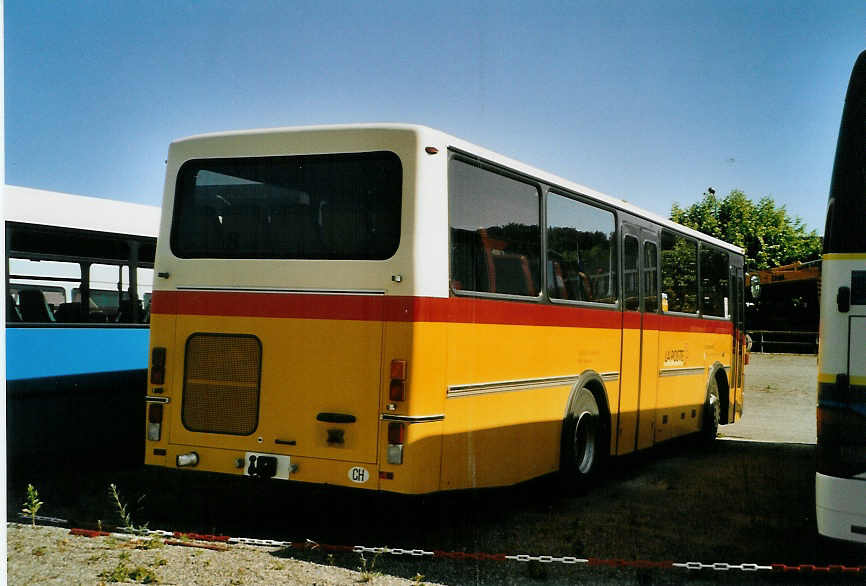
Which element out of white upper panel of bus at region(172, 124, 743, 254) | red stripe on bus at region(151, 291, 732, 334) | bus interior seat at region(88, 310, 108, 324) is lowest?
bus interior seat at region(88, 310, 108, 324)

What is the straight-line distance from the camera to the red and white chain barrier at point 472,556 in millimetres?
6461

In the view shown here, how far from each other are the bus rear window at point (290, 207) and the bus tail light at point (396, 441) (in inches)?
49.4

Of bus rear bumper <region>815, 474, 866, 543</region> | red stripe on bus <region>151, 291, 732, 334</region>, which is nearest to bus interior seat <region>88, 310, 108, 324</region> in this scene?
red stripe on bus <region>151, 291, 732, 334</region>

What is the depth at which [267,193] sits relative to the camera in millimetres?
7746

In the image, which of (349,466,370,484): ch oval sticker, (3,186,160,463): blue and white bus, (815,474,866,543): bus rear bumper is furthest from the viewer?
(3,186,160,463): blue and white bus

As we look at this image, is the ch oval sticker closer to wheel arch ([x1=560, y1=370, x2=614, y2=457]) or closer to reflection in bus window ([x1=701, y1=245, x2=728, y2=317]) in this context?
wheel arch ([x1=560, y1=370, x2=614, y2=457])

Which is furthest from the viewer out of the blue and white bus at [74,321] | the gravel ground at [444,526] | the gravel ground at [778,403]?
the gravel ground at [778,403]

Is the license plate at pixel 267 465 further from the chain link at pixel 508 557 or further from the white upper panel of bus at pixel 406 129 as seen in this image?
the white upper panel of bus at pixel 406 129

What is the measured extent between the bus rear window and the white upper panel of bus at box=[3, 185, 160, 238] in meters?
2.15

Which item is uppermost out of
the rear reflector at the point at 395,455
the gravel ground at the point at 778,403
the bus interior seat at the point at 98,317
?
the bus interior seat at the point at 98,317

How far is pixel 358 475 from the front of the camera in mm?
7125

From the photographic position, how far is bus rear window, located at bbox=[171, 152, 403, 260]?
7270mm

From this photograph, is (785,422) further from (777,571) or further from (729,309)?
(777,571)

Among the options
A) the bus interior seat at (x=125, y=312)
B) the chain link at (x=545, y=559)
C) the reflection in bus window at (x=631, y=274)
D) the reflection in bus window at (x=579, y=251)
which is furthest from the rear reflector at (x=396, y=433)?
the reflection in bus window at (x=631, y=274)
